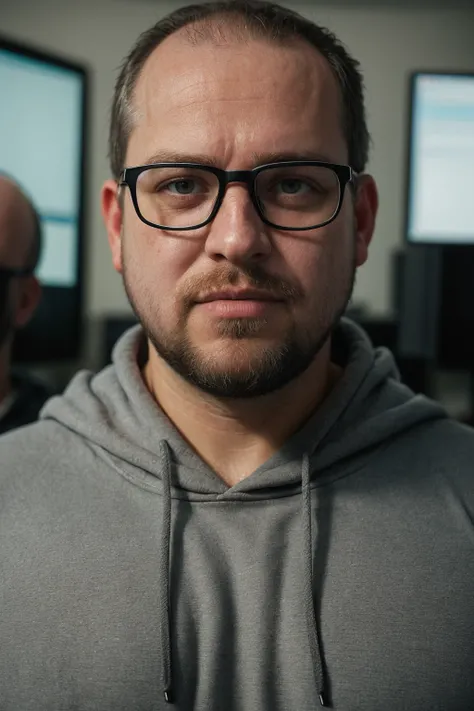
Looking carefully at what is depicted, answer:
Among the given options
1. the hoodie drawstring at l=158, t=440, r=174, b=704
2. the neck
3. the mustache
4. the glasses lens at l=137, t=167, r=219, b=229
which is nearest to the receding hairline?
the glasses lens at l=137, t=167, r=219, b=229

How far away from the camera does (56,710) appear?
800 mm

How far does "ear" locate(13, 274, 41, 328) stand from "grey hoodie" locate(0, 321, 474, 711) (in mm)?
422

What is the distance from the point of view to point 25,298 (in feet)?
4.41

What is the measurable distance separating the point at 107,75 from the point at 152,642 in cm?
206

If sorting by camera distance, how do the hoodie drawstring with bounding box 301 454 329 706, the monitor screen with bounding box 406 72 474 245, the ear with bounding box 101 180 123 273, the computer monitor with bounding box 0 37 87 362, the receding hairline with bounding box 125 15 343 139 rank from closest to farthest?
the hoodie drawstring with bounding box 301 454 329 706 < the receding hairline with bounding box 125 15 343 139 < the ear with bounding box 101 180 123 273 < the computer monitor with bounding box 0 37 87 362 < the monitor screen with bounding box 406 72 474 245

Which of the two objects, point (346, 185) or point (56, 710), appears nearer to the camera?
point (56, 710)

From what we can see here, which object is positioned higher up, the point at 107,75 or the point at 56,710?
the point at 107,75

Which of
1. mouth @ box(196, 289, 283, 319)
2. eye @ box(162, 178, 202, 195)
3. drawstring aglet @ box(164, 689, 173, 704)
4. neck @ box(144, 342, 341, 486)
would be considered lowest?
drawstring aglet @ box(164, 689, 173, 704)

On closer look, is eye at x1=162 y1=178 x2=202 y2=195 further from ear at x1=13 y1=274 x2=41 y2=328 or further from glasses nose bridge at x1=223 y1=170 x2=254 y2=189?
ear at x1=13 y1=274 x2=41 y2=328

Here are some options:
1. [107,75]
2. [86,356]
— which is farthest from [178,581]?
[107,75]

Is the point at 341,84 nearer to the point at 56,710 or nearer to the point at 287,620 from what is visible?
the point at 287,620

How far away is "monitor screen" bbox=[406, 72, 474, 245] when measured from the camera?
2.02m

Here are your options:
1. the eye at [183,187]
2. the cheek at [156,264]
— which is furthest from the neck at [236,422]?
the eye at [183,187]

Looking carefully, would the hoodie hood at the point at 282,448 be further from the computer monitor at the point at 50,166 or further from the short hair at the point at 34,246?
the computer monitor at the point at 50,166
